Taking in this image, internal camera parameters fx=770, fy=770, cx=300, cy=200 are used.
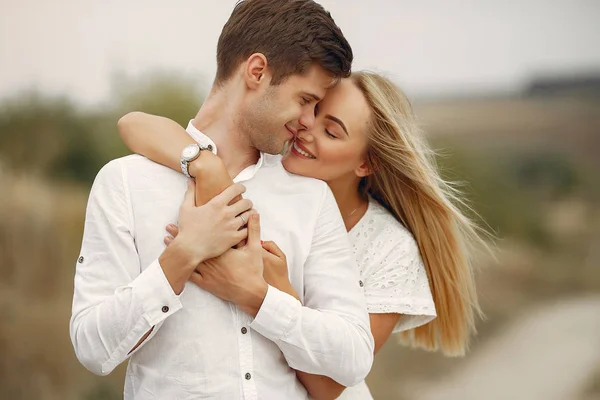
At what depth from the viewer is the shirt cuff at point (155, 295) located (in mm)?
1394

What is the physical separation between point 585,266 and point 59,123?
10.8 feet

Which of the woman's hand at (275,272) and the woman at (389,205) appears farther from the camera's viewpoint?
the woman at (389,205)

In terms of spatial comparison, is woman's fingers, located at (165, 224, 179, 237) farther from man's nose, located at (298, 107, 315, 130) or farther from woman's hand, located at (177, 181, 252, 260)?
man's nose, located at (298, 107, 315, 130)

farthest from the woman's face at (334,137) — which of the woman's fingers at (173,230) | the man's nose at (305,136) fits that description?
the woman's fingers at (173,230)

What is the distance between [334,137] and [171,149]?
46 cm

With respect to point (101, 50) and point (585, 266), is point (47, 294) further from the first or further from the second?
point (585, 266)

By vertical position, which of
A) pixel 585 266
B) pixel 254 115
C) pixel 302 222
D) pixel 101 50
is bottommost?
pixel 585 266

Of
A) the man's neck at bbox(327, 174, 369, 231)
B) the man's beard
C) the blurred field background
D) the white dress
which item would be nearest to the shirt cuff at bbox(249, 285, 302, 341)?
the man's beard

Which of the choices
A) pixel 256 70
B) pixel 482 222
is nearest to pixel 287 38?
pixel 256 70

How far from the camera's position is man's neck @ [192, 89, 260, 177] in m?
1.63

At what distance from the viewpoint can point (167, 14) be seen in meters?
4.47

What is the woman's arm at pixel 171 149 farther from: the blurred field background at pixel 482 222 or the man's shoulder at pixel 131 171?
the blurred field background at pixel 482 222

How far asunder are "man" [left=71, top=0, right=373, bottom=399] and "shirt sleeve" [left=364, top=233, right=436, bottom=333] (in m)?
0.30

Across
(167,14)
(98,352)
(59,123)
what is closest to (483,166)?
(167,14)
